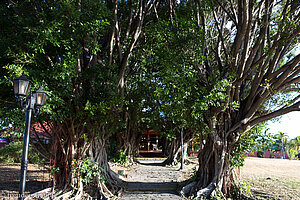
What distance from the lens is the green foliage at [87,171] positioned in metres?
6.68

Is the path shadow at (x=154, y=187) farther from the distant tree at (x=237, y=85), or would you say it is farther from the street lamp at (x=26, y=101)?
the street lamp at (x=26, y=101)

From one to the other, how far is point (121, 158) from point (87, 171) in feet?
28.3

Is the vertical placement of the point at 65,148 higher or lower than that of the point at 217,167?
higher

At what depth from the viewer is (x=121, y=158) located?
49.8 ft

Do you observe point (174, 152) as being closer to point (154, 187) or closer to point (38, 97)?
point (154, 187)

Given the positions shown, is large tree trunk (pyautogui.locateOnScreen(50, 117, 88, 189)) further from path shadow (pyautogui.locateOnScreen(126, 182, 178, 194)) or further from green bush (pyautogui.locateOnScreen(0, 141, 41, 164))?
green bush (pyautogui.locateOnScreen(0, 141, 41, 164))

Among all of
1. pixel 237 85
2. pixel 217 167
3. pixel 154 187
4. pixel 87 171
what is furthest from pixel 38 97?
pixel 154 187

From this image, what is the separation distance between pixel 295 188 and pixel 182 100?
5.73 m

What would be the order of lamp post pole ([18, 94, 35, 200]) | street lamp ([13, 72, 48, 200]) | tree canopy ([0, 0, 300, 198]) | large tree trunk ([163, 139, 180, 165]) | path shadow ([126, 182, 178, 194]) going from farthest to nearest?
1. large tree trunk ([163, 139, 180, 165])
2. path shadow ([126, 182, 178, 194])
3. tree canopy ([0, 0, 300, 198])
4. street lamp ([13, 72, 48, 200])
5. lamp post pole ([18, 94, 35, 200])

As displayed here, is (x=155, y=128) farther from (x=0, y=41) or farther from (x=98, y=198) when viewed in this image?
(x=0, y=41)

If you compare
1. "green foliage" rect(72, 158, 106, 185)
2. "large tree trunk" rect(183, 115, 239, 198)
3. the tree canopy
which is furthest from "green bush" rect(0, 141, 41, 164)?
"large tree trunk" rect(183, 115, 239, 198)

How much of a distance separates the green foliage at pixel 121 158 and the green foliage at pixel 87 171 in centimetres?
793

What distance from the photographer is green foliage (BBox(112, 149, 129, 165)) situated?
15.0 meters

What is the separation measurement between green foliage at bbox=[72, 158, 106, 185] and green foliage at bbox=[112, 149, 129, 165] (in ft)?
26.0
